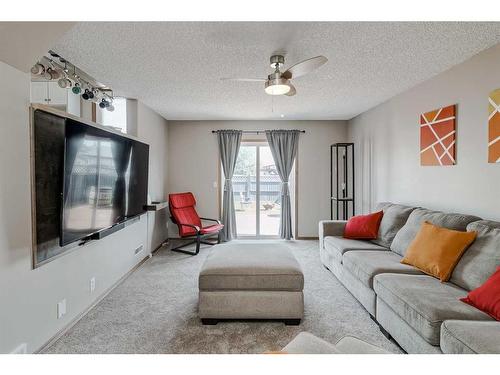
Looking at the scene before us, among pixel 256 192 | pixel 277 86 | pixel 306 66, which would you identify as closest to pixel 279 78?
pixel 277 86

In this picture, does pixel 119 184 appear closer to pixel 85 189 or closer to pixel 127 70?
pixel 85 189

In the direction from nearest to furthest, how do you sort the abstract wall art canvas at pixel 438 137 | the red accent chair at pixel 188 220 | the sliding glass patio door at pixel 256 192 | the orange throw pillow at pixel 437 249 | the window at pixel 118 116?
the orange throw pillow at pixel 437 249 < the abstract wall art canvas at pixel 438 137 < the window at pixel 118 116 < the red accent chair at pixel 188 220 < the sliding glass patio door at pixel 256 192

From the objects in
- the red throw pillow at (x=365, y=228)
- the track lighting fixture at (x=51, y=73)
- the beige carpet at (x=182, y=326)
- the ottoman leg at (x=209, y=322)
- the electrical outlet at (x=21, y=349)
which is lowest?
the beige carpet at (x=182, y=326)

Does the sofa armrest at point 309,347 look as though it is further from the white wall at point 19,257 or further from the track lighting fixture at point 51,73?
the track lighting fixture at point 51,73

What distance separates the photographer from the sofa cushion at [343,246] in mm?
3162

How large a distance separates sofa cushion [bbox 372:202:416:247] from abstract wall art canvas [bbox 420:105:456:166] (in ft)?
1.94

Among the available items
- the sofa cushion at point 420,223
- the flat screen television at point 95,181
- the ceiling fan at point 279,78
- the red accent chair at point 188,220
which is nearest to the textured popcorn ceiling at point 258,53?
the ceiling fan at point 279,78

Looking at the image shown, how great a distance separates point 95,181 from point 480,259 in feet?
9.99

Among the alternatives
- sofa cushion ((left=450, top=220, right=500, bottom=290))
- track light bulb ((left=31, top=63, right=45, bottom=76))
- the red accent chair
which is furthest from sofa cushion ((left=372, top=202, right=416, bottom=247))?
track light bulb ((left=31, top=63, right=45, bottom=76))

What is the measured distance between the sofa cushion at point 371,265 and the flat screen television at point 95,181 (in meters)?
2.42

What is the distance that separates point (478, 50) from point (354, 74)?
39.6 inches

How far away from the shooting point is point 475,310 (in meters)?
1.70

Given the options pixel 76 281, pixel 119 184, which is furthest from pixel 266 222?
pixel 76 281

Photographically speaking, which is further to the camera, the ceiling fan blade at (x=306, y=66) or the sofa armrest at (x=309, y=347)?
the ceiling fan blade at (x=306, y=66)
